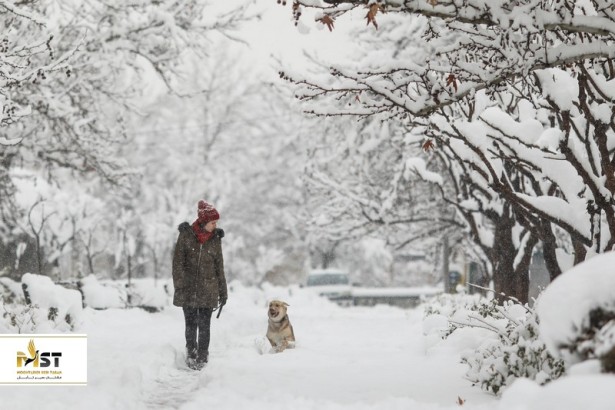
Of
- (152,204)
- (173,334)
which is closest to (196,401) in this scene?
(173,334)

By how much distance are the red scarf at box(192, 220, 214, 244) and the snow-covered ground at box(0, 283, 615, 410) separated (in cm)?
135

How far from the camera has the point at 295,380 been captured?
5660mm

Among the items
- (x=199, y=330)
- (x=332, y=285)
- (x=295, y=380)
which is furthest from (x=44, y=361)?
(x=332, y=285)

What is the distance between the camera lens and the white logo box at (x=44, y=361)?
558cm

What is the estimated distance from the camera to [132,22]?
10711 millimetres

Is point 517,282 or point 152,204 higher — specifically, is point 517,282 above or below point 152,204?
below

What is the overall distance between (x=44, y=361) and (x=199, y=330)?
5.55 feet

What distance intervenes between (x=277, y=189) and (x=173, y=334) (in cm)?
2732

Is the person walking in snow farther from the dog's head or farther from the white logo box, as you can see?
the white logo box

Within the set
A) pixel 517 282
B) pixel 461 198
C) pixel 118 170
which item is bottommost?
pixel 517 282

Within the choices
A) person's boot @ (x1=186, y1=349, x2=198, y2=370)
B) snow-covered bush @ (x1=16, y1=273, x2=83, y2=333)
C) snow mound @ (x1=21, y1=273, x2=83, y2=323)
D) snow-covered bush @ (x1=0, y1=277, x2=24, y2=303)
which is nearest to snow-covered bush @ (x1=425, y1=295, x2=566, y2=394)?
person's boot @ (x1=186, y1=349, x2=198, y2=370)

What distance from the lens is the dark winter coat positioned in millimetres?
7035

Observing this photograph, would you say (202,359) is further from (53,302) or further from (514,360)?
(514,360)

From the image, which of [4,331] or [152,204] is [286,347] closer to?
[4,331]
